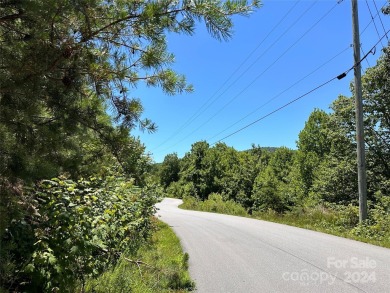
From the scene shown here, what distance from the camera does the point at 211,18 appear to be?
9.40 feet

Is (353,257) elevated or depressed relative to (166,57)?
depressed

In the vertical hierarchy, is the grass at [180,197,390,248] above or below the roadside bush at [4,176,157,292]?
above

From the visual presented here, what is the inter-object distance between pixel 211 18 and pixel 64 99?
1638 mm

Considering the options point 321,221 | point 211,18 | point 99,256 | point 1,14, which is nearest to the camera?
point 1,14

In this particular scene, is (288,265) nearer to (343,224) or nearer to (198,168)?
(343,224)

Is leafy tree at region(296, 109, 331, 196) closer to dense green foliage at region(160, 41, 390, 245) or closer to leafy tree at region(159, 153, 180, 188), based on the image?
dense green foliage at region(160, 41, 390, 245)

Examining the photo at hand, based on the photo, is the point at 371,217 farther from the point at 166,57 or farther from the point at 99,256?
the point at 166,57

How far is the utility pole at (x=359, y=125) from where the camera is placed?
1380 centimetres

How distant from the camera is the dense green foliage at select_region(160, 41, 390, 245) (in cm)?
1622

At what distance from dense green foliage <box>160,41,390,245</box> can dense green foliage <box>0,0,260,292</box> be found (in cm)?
1068

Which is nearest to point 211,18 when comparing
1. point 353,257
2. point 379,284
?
point 379,284

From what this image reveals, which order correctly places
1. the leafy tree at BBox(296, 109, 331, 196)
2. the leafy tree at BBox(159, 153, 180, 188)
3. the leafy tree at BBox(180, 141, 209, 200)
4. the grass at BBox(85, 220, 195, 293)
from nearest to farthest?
the grass at BBox(85, 220, 195, 293)
the leafy tree at BBox(296, 109, 331, 196)
the leafy tree at BBox(180, 141, 209, 200)
the leafy tree at BBox(159, 153, 180, 188)

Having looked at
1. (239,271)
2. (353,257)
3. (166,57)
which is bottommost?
(239,271)

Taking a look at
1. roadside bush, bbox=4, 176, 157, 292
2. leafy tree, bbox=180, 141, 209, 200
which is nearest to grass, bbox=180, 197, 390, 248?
roadside bush, bbox=4, 176, 157, 292
